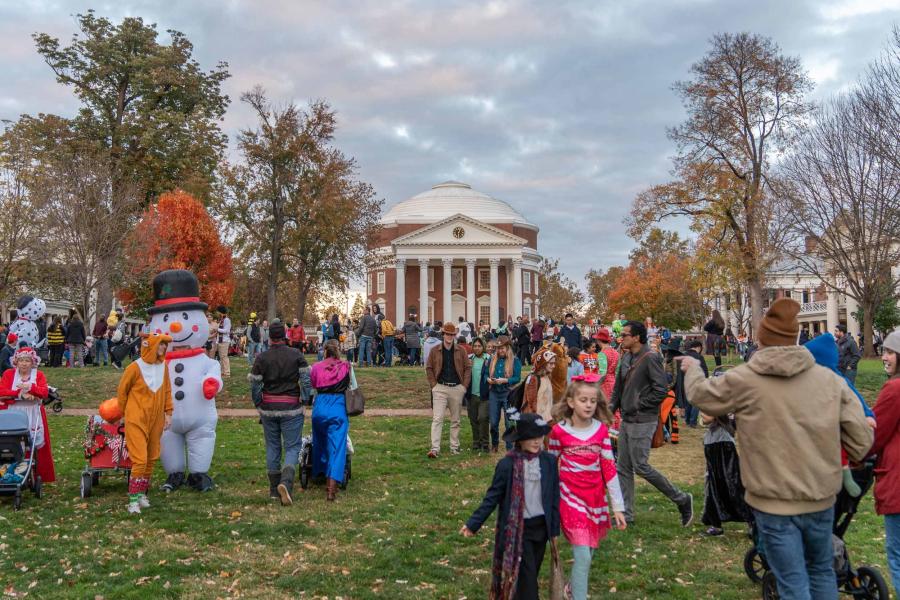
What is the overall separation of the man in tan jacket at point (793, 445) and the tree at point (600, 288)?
70891mm

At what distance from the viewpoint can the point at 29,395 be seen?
9.12m

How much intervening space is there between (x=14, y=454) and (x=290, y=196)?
29.6 meters

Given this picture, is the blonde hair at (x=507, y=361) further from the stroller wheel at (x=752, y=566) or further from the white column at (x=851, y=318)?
the white column at (x=851, y=318)

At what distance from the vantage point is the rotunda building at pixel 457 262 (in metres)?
72.9

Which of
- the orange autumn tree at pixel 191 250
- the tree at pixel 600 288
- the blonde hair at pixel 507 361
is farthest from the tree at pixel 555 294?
the blonde hair at pixel 507 361

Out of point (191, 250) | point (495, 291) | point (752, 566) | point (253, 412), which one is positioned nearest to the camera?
point (752, 566)

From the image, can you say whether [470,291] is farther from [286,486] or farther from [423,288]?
[286,486]

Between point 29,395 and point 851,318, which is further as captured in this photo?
point 851,318

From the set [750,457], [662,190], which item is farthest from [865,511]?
[662,190]

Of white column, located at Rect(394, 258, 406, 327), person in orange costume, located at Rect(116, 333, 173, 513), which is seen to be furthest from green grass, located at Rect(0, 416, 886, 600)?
white column, located at Rect(394, 258, 406, 327)

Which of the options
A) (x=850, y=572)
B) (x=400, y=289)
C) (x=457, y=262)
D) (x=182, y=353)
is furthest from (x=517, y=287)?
(x=850, y=572)

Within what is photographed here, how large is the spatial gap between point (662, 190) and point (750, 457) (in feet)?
108

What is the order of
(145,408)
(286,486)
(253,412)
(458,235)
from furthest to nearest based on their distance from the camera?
(458,235), (253,412), (286,486), (145,408)

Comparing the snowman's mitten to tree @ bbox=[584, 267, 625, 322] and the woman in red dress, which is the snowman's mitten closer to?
the woman in red dress
